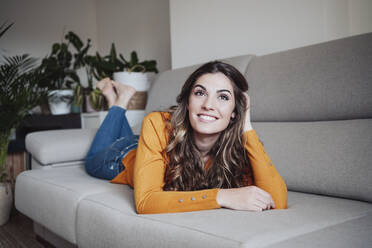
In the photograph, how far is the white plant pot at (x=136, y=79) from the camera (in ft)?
8.41

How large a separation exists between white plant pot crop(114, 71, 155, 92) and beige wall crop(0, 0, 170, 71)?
0.65 meters

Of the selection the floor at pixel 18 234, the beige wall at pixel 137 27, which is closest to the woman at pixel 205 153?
the floor at pixel 18 234

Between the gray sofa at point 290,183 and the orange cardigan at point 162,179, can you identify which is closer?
the gray sofa at point 290,183

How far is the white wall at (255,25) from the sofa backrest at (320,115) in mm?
360

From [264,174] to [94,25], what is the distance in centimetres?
412

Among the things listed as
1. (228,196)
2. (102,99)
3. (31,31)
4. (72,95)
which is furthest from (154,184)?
(31,31)

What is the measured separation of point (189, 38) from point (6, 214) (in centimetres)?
174

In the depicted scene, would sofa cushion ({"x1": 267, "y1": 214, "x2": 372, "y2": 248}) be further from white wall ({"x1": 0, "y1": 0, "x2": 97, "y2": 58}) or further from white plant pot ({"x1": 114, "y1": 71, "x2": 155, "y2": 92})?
Result: white wall ({"x1": 0, "y1": 0, "x2": 97, "y2": 58})

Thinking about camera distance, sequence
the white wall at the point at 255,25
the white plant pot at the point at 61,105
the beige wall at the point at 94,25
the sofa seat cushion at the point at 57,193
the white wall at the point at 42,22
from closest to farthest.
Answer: the sofa seat cushion at the point at 57,193 → the white wall at the point at 255,25 → the white plant pot at the point at 61,105 → the beige wall at the point at 94,25 → the white wall at the point at 42,22

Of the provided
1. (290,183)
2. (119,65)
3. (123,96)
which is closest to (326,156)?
(290,183)

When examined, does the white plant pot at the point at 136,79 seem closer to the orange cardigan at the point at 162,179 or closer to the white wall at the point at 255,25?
the white wall at the point at 255,25

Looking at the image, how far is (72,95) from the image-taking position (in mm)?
3240

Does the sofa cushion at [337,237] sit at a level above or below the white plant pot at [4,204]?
above

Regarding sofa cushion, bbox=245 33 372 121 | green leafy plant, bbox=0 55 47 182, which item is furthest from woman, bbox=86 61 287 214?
green leafy plant, bbox=0 55 47 182
